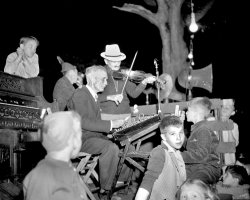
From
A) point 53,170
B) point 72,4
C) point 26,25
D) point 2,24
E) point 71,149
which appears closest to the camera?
point 53,170

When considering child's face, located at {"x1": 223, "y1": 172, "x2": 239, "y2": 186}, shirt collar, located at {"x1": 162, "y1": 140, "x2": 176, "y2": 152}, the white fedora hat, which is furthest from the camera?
the white fedora hat

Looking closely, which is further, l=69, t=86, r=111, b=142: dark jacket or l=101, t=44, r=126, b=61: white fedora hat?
l=101, t=44, r=126, b=61: white fedora hat

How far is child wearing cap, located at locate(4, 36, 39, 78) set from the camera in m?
7.42

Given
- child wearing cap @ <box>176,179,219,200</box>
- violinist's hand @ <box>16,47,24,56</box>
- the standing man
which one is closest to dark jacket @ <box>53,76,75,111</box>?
the standing man

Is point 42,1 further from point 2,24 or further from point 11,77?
point 11,77

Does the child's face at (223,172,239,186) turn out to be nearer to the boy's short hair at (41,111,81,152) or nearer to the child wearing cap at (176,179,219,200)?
the child wearing cap at (176,179,219,200)

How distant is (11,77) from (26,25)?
431 inches

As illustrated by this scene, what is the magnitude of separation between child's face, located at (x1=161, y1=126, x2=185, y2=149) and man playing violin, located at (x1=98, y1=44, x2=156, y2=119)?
2.03 meters

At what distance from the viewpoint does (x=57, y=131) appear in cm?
241

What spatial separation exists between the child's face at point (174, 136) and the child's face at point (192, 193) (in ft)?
1.97

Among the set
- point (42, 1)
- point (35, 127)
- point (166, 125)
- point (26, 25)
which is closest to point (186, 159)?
point (166, 125)

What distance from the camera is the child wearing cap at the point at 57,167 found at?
2.26m

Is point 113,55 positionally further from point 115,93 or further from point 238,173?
point 238,173

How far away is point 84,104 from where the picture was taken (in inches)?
196
